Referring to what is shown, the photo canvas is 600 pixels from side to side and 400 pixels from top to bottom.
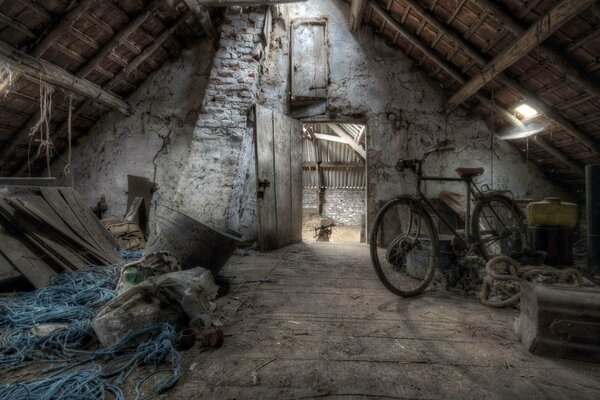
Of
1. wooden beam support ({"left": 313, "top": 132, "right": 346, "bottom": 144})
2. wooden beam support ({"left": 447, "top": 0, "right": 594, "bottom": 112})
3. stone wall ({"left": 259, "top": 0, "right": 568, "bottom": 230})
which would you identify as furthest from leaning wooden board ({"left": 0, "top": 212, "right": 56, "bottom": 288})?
wooden beam support ({"left": 313, "top": 132, "right": 346, "bottom": 144})

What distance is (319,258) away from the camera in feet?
12.3

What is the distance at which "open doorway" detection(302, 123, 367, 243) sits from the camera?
10698 millimetres

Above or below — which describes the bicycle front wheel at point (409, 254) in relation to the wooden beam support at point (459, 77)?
below

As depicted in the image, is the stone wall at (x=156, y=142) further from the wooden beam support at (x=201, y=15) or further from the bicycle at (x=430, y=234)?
the bicycle at (x=430, y=234)

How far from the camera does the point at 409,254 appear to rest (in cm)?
284

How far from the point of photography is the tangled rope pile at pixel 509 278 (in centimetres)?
219

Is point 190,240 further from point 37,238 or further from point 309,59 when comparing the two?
point 309,59

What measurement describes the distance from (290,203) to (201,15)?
291 centimetres

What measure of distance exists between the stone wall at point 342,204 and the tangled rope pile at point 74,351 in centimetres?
1046

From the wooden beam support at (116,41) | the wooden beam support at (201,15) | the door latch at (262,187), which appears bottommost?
the door latch at (262,187)

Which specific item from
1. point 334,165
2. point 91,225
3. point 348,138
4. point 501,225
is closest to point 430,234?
point 501,225

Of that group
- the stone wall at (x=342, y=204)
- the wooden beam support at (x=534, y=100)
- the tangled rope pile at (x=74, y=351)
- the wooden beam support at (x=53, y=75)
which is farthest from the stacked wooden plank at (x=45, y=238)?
the stone wall at (x=342, y=204)

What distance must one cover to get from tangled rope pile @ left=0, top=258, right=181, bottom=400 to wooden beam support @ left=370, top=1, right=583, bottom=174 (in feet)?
15.2

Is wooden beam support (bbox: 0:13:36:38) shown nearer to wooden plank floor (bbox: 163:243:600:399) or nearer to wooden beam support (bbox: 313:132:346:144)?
wooden plank floor (bbox: 163:243:600:399)
